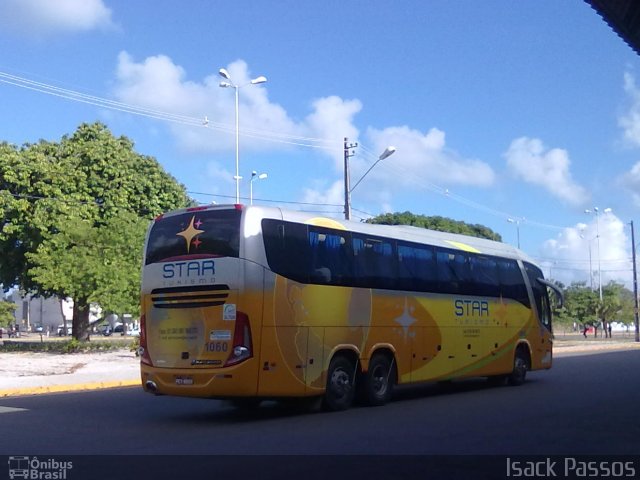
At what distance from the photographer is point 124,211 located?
37969mm

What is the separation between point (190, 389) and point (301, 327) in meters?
2.21

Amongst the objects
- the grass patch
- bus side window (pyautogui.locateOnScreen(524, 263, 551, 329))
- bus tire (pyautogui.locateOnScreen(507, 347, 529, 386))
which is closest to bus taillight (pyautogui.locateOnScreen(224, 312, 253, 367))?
bus tire (pyautogui.locateOnScreen(507, 347, 529, 386))

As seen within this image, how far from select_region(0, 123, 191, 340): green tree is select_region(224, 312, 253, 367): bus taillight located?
22.1m

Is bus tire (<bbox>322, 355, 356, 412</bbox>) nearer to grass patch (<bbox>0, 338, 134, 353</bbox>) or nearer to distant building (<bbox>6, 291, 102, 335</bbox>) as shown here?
grass patch (<bbox>0, 338, 134, 353</bbox>)

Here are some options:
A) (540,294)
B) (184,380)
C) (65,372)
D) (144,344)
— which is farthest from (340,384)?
(65,372)

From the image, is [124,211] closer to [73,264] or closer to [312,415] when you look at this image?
[73,264]

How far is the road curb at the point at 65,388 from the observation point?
1878cm

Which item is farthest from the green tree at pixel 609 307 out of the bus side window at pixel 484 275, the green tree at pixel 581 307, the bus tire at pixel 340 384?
the bus tire at pixel 340 384

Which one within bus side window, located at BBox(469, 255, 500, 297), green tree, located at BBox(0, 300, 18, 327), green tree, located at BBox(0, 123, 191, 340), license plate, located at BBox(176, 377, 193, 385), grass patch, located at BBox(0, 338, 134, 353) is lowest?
grass patch, located at BBox(0, 338, 134, 353)

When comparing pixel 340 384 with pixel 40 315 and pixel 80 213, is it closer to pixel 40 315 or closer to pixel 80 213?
pixel 80 213

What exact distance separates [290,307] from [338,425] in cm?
220

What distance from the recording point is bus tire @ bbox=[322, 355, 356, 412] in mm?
14289

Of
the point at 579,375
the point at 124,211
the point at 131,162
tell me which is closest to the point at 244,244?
the point at 579,375

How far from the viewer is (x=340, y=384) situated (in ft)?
47.6
